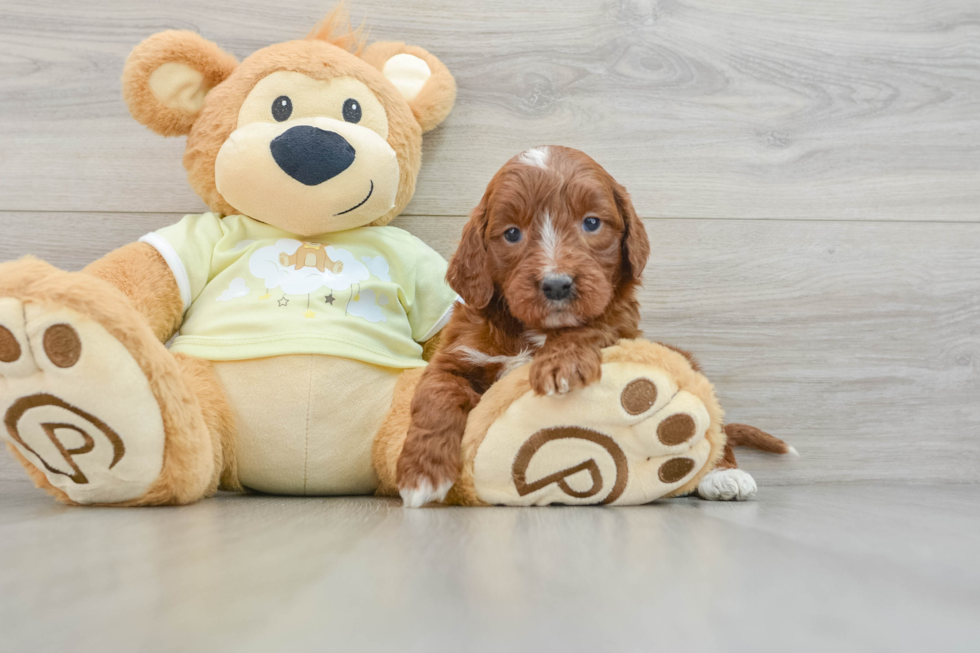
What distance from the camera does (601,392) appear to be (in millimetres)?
927

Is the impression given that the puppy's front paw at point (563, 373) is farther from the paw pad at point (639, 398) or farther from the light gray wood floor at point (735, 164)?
the light gray wood floor at point (735, 164)

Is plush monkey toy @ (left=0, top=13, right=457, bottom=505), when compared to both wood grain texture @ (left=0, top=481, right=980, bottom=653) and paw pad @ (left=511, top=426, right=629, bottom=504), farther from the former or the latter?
paw pad @ (left=511, top=426, right=629, bottom=504)

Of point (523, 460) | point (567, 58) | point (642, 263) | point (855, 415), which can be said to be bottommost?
point (855, 415)

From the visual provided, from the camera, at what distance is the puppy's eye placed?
100cm

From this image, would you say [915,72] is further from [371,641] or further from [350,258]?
[371,641]

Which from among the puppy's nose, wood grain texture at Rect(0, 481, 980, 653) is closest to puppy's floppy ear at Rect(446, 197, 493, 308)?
the puppy's nose

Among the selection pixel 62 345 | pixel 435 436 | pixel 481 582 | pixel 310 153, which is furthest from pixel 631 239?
pixel 62 345

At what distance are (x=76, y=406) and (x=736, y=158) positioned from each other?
4.43 ft

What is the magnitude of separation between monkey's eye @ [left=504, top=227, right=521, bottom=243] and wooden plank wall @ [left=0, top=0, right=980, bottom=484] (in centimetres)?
49

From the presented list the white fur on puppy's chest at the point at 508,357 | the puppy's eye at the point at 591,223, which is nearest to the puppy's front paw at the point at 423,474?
the white fur on puppy's chest at the point at 508,357

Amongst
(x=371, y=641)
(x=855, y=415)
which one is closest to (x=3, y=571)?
(x=371, y=641)

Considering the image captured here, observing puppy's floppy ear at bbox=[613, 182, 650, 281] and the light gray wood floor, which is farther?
the light gray wood floor

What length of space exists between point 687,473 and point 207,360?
2.54ft

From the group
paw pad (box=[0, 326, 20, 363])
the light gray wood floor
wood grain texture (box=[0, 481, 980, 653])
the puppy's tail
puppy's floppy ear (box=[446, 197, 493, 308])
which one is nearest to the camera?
wood grain texture (box=[0, 481, 980, 653])
